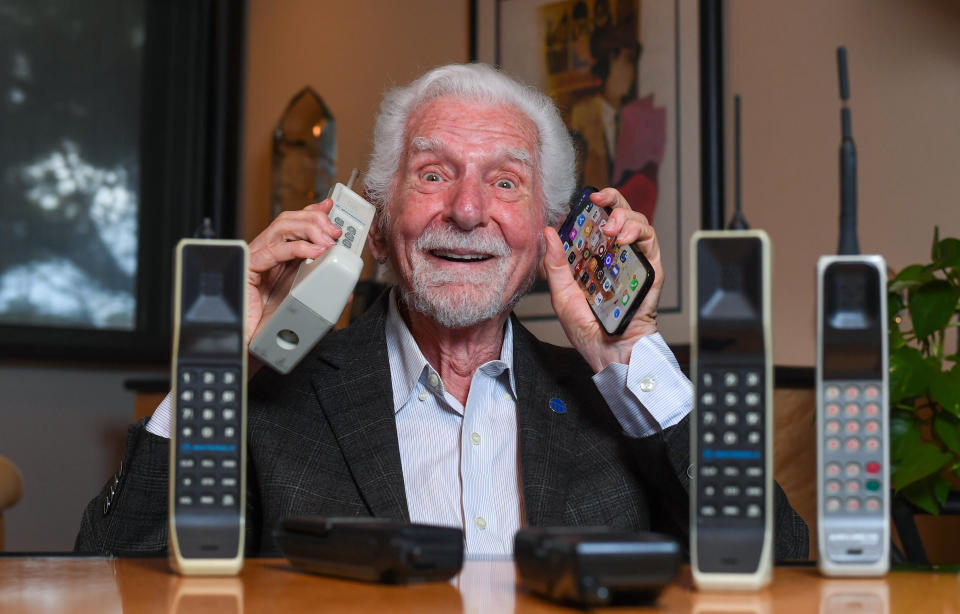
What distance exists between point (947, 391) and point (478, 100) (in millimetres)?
731

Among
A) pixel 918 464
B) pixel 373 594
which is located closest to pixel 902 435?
pixel 918 464

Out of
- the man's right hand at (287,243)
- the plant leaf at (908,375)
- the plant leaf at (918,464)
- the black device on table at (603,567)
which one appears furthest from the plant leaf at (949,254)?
the black device on table at (603,567)

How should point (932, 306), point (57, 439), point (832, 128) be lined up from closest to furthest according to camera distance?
point (932, 306) → point (832, 128) → point (57, 439)

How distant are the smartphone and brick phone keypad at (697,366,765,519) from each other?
0.39 meters

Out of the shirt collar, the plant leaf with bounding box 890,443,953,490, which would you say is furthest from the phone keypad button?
the plant leaf with bounding box 890,443,953,490

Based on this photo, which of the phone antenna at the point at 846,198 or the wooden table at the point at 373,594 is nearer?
the wooden table at the point at 373,594

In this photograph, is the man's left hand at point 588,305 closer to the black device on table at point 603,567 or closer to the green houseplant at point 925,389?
the green houseplant at point 925,389

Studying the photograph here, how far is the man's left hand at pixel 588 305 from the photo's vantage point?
122 cm

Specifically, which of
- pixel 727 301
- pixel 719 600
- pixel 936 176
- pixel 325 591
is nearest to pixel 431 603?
pixel 325 591

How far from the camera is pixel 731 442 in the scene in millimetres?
770

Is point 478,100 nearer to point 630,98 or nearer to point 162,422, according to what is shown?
point 162,422

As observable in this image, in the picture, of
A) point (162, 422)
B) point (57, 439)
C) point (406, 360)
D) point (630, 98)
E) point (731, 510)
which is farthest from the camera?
point (57, 439)

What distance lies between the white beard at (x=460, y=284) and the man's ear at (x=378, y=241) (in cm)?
14

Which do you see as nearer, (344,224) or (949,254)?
(344,224)
